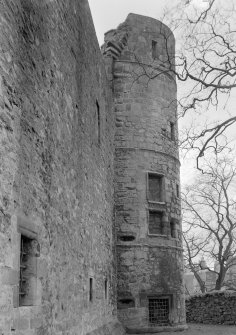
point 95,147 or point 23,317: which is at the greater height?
point 95,147

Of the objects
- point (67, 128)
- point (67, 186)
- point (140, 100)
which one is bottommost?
point (67, 186)

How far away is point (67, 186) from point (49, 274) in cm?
165

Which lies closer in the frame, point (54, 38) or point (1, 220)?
point (1, 220)

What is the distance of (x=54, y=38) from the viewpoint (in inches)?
287

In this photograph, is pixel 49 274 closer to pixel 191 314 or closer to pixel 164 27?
pixel 164 27

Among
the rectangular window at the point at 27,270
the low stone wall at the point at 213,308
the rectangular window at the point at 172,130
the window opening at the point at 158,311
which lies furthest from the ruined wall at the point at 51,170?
the low stone wall at the point at 213,308

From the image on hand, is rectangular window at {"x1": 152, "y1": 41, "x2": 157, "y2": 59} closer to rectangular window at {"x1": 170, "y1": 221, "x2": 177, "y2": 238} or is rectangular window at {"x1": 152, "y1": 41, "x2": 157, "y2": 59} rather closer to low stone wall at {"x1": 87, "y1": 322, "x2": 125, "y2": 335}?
rectangular window at {"x1": 170, "y1": 221, "x2": 177, "y2": 238}

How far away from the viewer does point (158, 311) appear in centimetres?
1396

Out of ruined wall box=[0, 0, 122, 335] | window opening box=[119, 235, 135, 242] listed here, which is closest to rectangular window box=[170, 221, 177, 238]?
window opening box=[119, 235, 135, 242]

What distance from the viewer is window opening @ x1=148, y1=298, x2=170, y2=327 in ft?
45.2

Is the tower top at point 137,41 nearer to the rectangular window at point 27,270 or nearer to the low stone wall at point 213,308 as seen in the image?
the low stone wall at point 213,308

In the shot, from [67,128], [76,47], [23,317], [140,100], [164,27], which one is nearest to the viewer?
[23,317]

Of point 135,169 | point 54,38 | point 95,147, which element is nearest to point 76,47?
point 54,38

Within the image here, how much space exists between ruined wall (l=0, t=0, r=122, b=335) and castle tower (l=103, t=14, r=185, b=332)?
2584 mm
